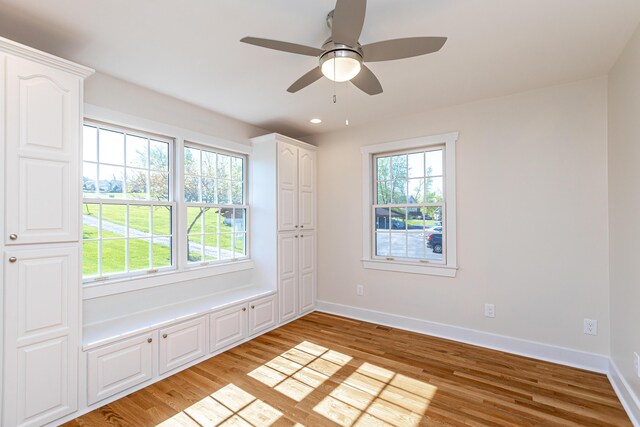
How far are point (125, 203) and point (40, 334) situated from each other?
124 centimetres

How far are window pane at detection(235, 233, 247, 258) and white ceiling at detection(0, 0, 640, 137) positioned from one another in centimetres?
171

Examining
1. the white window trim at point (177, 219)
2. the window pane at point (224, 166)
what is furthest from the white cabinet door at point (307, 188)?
the window pane at point (224, 166)

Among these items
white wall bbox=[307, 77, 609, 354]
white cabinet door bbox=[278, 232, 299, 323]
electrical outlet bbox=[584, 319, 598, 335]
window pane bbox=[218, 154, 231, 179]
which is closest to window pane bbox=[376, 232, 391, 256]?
white wall bbox=[307, 77, 609, 354]

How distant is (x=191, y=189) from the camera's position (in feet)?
11.1

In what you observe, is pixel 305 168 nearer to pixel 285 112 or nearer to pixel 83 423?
pixel 285 112

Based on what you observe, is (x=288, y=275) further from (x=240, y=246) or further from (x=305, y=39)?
(x=305, y=39)

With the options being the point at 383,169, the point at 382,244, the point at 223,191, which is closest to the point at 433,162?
the point at 383,169

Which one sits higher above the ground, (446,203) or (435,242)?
(446,203)

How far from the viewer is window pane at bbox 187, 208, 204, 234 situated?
3.33 metres

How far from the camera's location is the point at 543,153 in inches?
114

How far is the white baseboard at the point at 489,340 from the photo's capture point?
270cm

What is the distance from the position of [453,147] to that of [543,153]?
80cm

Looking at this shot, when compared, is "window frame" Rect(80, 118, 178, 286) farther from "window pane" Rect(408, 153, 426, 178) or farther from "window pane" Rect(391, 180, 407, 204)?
"window pane" Rect(408, 153, 426, 178)

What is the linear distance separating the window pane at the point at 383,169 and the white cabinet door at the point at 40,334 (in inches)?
124
